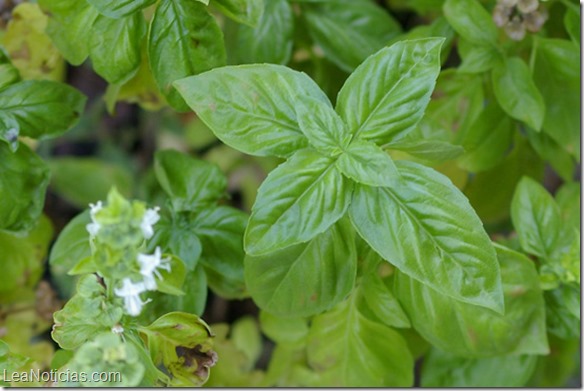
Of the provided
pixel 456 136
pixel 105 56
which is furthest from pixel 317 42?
pixel 105 56

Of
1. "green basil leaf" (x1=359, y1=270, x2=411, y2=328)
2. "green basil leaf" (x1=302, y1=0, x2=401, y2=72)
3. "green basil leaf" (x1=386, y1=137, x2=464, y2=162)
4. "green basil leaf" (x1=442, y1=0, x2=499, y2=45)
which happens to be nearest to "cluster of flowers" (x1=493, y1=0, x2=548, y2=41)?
"green basil leaf" (x1=442, y1=0, x2=499, y2=45)

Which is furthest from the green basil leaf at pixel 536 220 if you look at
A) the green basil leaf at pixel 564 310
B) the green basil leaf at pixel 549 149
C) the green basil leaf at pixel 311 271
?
the green basil leaf at pixel 311 271

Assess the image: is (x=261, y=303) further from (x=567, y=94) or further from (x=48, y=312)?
(x=567, y=94)

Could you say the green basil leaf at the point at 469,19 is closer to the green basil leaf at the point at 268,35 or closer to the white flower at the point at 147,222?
the green basil leaf at the point at 268,35

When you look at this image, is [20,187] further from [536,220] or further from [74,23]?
[536,220]

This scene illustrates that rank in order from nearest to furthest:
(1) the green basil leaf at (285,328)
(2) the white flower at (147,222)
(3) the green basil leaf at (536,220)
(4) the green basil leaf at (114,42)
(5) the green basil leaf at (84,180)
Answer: (2) the white flower at (147,222), (4) the green basil leaf at (114,42), (3) the green basil leaf at (536,220), (1) the green basil leaf at (285,328), (5) the green basil leaf at (84,180)

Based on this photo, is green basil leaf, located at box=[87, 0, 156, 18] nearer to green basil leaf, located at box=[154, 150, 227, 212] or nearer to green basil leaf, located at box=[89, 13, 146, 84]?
green basil leaf, located at box=[89, 13, 146, 84]
